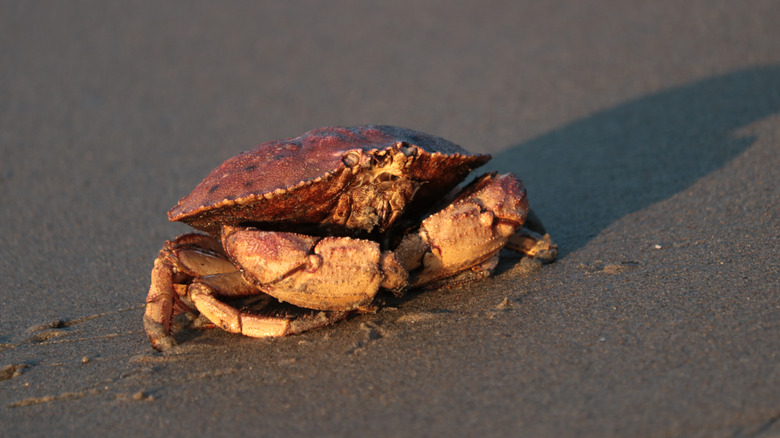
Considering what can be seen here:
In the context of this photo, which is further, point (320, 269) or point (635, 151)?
point (635, 151)

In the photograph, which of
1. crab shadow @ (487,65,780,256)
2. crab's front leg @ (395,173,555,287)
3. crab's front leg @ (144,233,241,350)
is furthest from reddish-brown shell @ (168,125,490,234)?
crab shadow @ (487,65,780,256)

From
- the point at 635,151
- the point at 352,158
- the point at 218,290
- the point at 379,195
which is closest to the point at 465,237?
the point at 379,195

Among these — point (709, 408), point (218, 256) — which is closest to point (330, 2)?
point (218, 256)

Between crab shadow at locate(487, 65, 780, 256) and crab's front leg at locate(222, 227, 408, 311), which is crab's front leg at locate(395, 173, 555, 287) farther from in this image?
crab shadow at locate(487, 65, 780, 256)

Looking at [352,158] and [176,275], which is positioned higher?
[352,158]

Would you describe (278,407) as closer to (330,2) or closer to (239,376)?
(239,376)

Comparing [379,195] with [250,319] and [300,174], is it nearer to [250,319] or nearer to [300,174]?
[300,174]
